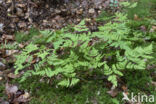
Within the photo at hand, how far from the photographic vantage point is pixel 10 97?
94.3 inches

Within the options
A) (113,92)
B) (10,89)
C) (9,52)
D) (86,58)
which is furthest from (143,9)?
(10,89)

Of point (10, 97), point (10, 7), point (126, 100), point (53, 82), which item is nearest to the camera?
point (126, 100)

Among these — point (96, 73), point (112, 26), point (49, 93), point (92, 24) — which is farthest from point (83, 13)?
point (49, 93)

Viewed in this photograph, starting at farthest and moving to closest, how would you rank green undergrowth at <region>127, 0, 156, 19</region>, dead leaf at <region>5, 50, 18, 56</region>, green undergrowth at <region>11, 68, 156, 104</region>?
1. green undergrowth at <region>127, 0, 156, 19</region>
2. dead leaf at <region>5, 50, 18, 56</region>
3. green undergrowth at <region>11, 68, 156, 104</region>

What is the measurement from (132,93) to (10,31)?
3385mm

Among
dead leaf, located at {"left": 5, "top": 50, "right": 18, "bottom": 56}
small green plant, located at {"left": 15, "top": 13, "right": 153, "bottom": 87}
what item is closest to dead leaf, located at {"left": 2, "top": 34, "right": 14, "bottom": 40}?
dead leaf, located at {"left": 5, "top": 50, "right": 18, "bottom": 56}

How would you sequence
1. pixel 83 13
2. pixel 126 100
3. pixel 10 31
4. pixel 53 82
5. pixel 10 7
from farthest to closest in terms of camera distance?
pixel 83 13, pixel 10 7, pixel 10 31, pixel 53 82, pixel 126 100

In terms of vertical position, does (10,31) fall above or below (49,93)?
above

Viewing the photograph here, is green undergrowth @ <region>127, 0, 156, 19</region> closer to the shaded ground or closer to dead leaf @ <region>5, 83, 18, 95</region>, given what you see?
the shaded ground

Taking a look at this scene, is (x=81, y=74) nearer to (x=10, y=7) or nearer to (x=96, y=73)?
(x=96, y=73)

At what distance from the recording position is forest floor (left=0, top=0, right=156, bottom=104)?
233cm

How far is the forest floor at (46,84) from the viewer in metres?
2.33

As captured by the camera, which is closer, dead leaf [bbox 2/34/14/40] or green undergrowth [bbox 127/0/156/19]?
dead leaf [bbox 2/34/14/40]

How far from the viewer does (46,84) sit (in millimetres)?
2557
